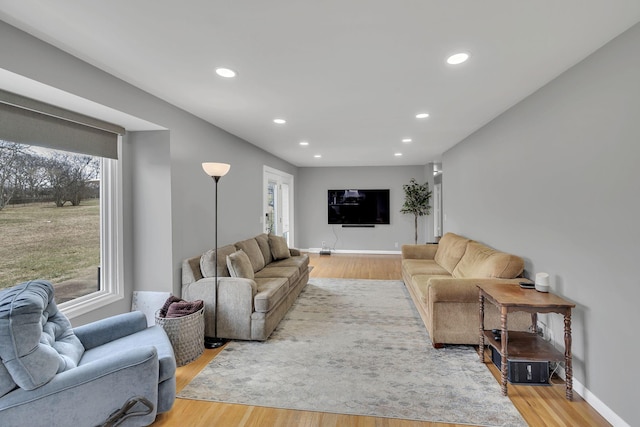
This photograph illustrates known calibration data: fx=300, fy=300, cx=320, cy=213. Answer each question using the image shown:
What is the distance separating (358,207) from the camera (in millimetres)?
8203

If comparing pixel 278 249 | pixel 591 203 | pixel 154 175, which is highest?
pixel 154 175

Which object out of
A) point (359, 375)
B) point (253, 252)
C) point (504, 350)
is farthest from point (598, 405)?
point (253, 252)

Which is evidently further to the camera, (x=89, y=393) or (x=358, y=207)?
(x=358, y=207)

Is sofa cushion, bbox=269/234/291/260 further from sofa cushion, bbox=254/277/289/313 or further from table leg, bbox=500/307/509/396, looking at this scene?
table leg, bbox=500/307/509/396

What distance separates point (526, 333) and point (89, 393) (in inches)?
126

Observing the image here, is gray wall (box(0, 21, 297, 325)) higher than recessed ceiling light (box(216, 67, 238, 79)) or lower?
lower

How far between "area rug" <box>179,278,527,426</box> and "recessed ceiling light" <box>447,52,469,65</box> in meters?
2.40

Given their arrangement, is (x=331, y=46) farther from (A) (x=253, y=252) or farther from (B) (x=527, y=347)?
(A) (x=253, y=252)

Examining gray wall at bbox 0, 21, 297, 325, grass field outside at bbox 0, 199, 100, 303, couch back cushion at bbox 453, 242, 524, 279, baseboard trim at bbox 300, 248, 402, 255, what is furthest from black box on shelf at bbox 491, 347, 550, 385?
baseboard trim at bbox 300, 248, 402, 255

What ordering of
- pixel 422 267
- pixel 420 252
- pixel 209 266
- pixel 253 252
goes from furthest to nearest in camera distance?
pixel 420 252 < pixel 422 267 < pixel 253 252 < pixel 209 266

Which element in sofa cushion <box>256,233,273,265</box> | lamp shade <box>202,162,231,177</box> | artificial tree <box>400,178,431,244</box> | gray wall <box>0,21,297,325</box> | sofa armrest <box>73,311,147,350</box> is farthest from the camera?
artificial tree <box>400,178,431,244</box>

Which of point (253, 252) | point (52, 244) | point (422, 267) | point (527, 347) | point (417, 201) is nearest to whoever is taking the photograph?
A: point (527, 347)

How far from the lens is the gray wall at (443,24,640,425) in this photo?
1771 millimetres

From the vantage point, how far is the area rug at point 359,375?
207 cm
